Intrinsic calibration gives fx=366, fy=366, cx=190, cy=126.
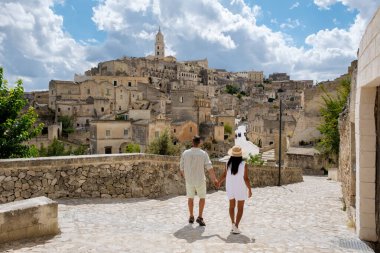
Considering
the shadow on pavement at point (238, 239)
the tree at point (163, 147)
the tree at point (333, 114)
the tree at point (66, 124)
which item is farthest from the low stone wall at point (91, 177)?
the tree at point (66, 124)

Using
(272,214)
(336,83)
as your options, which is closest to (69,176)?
(272,214)

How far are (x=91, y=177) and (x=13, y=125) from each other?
4121 mm

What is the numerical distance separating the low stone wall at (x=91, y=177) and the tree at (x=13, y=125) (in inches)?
124

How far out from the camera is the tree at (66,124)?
6178cm

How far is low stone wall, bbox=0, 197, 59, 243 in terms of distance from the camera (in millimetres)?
5914

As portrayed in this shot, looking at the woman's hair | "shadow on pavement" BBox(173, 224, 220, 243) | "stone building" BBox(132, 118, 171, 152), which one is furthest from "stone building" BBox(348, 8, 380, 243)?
"stone building" BBox(132, 118, 171, 152)

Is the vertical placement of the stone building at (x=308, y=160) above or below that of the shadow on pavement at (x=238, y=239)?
below

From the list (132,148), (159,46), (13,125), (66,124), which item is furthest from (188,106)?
(159,46)

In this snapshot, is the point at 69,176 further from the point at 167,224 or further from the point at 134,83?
the point at 134,83

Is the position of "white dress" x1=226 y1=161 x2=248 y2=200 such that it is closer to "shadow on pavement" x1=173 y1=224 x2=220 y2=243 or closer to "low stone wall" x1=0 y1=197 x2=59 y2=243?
"shadow on pavement" x1=173 y1=224 x2=220 y2=243

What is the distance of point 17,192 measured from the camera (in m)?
8.91

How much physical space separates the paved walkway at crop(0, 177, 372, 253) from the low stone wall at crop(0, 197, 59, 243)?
213 mm

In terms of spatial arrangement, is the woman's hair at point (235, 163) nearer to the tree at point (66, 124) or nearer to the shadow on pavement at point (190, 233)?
the shadow on pavement at point (190, 233)

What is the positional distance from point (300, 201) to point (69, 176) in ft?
22.7
